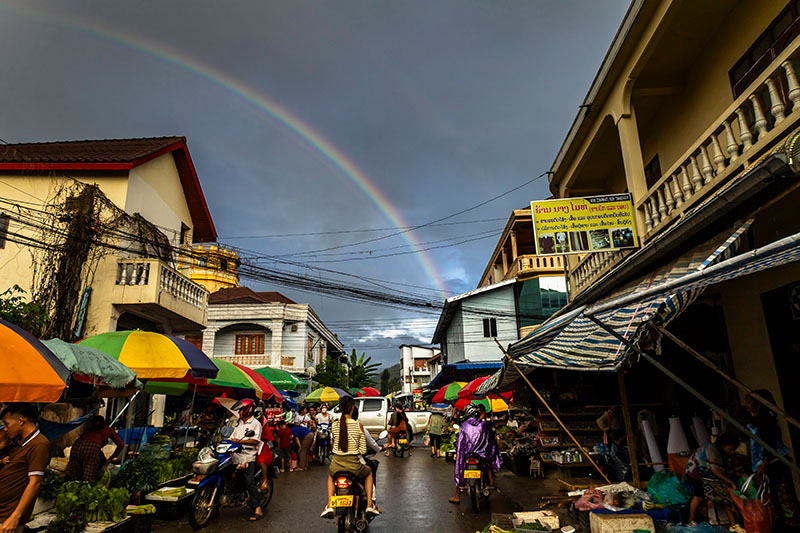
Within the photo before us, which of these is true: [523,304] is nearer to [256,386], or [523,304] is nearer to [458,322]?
[458,322]

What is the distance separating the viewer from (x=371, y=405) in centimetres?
2155

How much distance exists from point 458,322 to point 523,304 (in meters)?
4.79

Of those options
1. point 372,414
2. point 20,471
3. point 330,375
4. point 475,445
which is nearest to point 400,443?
point 372,414

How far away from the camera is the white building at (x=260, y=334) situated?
34.4 meters

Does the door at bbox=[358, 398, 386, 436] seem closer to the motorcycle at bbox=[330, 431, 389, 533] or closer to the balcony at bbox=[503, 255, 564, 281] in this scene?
the balcony at bbox=[503, 255, 564, 281]

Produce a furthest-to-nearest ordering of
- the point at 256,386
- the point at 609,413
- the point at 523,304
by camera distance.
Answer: the point at 523,304 → the point at 256,386 → the point at 609,413

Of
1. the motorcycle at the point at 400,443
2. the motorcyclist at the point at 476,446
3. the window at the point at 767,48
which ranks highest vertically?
the window at the point at 767,48

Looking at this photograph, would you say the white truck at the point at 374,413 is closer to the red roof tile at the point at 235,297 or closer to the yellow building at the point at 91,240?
the yellow building at the point at 91,240

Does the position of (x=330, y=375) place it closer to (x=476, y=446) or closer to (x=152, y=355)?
(x=152, y=355)

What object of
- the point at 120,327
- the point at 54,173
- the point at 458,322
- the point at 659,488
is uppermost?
the point at 54,173

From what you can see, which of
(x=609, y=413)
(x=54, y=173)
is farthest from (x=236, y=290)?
(x=609, y=413)

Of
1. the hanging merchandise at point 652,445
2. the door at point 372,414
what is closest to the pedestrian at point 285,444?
the door at point 372,414

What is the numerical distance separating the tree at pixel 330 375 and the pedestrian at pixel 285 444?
25.4m

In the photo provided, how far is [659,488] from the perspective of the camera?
6.27m
